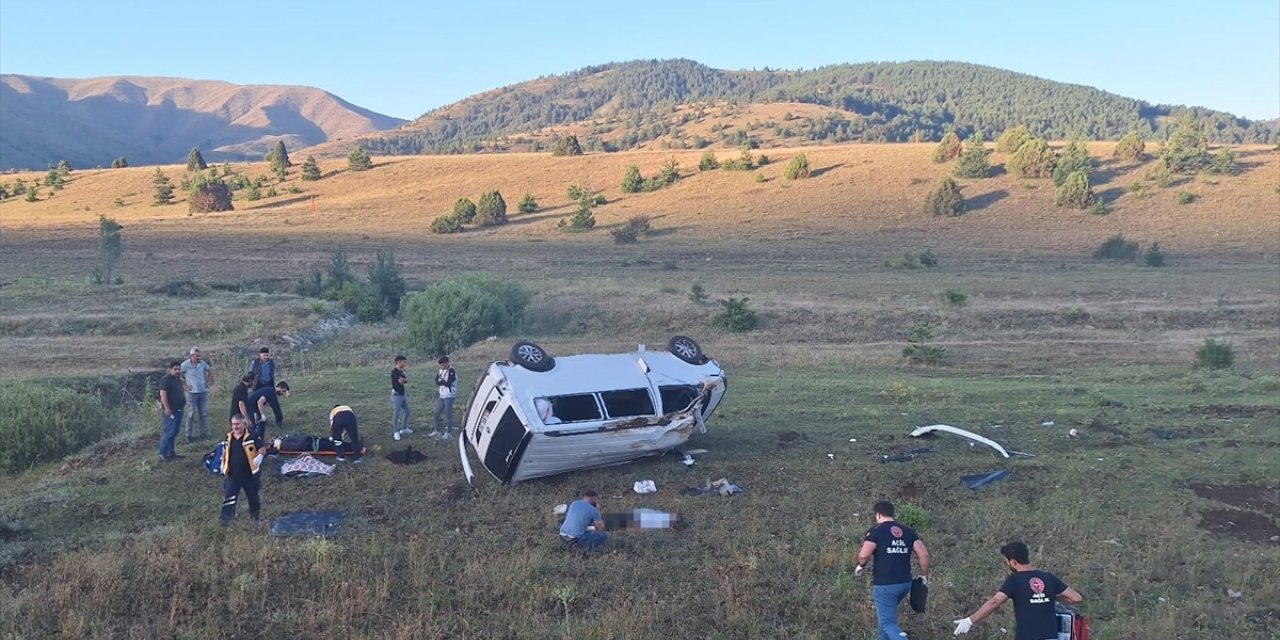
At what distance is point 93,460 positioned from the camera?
12898mm

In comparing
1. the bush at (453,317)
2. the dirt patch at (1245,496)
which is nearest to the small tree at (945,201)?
the bush at (453,317)

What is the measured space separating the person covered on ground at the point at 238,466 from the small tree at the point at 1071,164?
6441 centimetres

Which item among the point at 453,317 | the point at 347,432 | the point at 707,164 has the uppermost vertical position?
the point at 707,164

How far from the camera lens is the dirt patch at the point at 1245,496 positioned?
11039 mm

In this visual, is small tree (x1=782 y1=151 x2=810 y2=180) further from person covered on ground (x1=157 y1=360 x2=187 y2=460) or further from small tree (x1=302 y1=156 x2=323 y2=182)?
person covered on ground (x1=157 y1=360 x2=187 y2=460)

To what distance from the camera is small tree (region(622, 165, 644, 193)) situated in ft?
235

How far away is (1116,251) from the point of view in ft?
156

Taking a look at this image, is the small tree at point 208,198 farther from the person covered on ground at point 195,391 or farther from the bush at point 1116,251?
the bush at point 1116,251

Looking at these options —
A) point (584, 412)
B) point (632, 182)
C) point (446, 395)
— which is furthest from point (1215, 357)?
point (632, 182)

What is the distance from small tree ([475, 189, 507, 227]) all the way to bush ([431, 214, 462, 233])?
1891mm

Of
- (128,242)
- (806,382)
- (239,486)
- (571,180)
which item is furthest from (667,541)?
(571,180)

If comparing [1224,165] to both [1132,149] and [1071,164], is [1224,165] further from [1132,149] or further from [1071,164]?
[1071,164]

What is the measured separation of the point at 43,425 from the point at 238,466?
630cm

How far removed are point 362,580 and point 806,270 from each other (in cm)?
3731
